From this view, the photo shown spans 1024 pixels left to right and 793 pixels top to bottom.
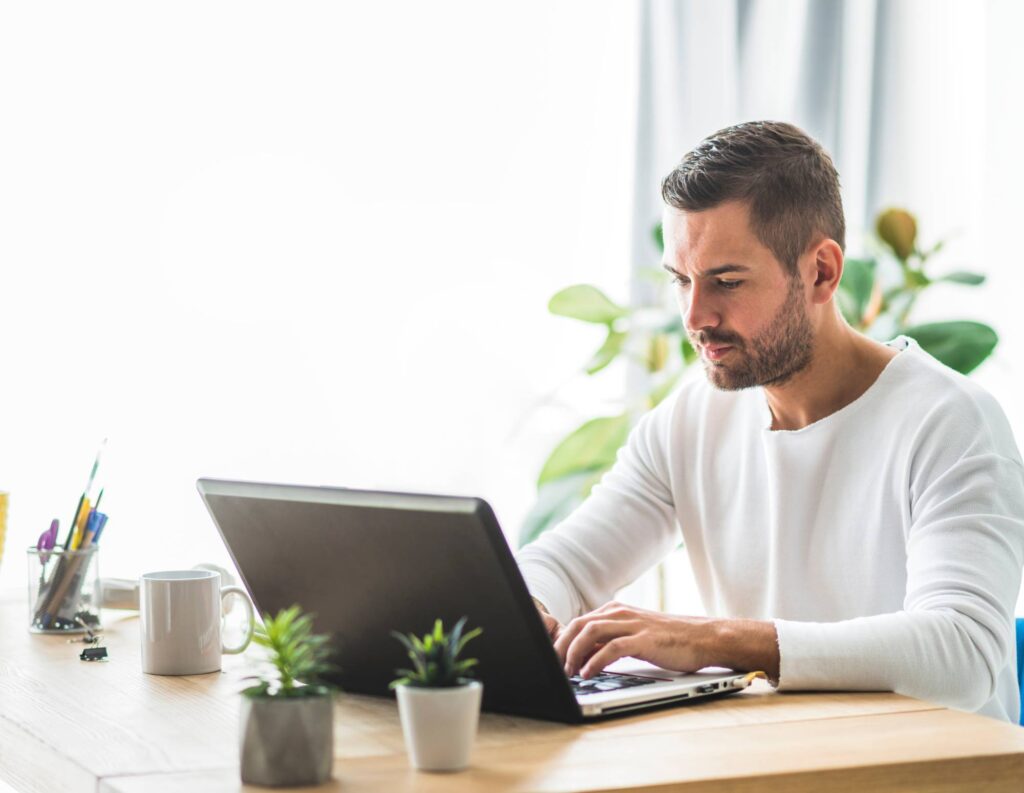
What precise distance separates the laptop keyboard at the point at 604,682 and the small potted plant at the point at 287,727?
0.28 m

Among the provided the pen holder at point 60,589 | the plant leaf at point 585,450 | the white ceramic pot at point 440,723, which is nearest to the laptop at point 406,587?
the white ceramic pot at point 440,723

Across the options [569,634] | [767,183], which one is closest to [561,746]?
[569,634]

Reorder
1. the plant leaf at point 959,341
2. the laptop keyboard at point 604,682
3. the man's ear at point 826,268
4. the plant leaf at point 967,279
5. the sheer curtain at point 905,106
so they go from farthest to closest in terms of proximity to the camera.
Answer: the sheer curtain at point 905,106 → the plant leaf at point 967,279 → the plant leaf at point 959,341 → the man's ear at point 826,268 → the laptop keyboard at point 604,682

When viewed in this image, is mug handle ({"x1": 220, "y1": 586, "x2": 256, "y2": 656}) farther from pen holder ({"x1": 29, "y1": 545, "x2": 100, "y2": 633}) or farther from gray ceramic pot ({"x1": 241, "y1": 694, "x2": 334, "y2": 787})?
gray ceramic pot ({"x1": 241, "y1": 694, "x2": 334, "y2": 787})

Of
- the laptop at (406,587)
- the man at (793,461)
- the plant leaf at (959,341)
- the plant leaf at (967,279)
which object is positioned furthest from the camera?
the plant leaf at (967,279)

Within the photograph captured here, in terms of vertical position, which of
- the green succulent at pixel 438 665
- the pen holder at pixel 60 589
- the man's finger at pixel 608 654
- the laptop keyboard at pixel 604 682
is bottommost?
the pen holder at pixel 60 589

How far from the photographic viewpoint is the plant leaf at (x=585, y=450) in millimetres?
2572

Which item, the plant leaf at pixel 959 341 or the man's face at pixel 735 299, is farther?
the plant leaf at pixel 959 341

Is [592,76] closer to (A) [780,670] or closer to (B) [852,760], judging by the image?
(A) [780,670]

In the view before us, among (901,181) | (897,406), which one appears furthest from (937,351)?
(901,181)

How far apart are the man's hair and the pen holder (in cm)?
82

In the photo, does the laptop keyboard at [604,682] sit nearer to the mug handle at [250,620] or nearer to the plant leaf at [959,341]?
the mug handle at [250,620]

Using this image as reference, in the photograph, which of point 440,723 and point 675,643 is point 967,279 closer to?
point 675,643

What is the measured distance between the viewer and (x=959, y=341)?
232cm
